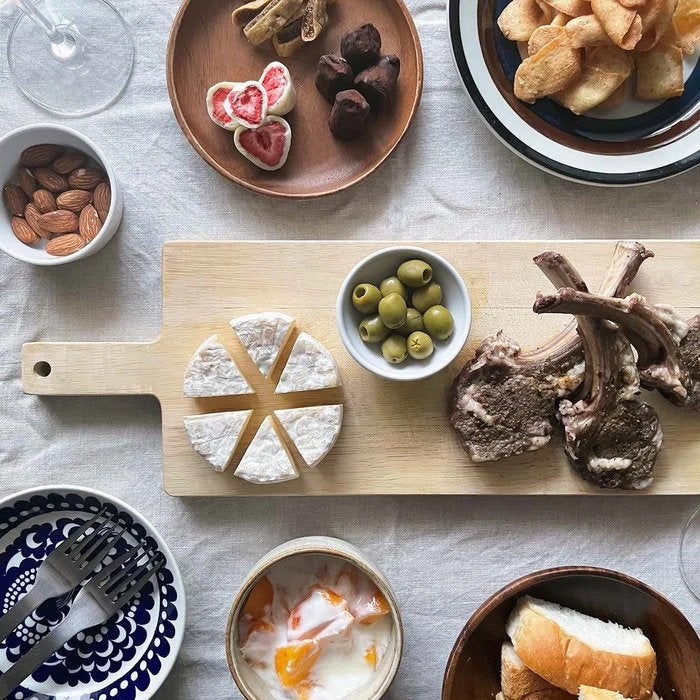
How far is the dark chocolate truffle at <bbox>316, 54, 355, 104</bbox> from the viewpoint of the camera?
4.48 ft

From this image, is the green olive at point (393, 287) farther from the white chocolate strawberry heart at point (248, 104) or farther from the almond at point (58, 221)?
the almond at point (58, 221)

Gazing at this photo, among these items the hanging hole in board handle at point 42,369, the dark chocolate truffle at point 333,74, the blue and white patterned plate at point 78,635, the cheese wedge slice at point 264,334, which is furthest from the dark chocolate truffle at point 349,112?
the blue and white patterned plate at point 78,635

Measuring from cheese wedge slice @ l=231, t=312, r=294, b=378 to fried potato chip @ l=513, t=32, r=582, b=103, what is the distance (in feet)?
1.96

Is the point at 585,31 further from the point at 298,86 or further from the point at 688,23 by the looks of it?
the point at 298,86

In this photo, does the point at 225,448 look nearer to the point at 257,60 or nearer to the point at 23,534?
the point at 23,534

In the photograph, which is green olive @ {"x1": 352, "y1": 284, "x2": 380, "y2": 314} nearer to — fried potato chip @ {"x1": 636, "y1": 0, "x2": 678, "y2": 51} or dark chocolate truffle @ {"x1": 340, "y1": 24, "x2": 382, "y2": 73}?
dark chocolate truffle @ {"x1": 340, "y1": 24, "x2": 382, "y2": 73}

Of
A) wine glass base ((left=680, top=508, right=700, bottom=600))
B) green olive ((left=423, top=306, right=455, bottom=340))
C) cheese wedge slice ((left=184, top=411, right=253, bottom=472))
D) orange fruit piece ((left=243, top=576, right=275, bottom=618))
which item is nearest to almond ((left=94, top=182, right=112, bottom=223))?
cheese wedge slice ((left=184, top=411, right=253, bottom=472))

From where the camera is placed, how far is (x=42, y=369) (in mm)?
1416

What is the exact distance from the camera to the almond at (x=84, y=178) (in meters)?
1.41

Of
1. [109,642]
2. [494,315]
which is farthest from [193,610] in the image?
[494,315]

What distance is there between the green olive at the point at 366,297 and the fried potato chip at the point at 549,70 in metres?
0.46

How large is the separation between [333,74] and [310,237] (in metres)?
0.30

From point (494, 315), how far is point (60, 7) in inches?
41.0

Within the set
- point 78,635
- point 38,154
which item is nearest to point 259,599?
point 78,635
